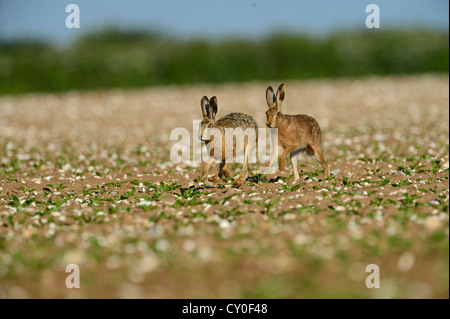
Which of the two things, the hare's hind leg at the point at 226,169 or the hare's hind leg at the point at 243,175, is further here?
the hare's hind leg at the point at 226,169

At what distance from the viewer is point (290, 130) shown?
10.1 meters

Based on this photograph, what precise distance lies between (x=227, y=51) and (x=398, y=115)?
22362 millimetres

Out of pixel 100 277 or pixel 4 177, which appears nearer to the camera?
pixel 100 277

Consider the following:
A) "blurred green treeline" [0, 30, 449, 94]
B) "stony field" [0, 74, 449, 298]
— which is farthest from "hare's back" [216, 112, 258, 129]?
"blurred green treeline" [0, 30, 449, 94]

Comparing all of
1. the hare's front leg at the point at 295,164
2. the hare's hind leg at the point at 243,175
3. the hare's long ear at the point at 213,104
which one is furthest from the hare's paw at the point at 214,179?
the hare's front leg at the point at 295,164

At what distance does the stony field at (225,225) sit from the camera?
18.5ft

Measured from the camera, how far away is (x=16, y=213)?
8414 millimetres

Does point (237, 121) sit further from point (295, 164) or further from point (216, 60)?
point (216, 60)

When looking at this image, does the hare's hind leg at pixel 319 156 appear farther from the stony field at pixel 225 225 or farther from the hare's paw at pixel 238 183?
the hare's paw at pixel 238 183

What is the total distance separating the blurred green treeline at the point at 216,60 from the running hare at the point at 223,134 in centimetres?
2999

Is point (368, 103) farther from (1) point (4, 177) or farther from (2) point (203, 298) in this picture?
(2) point (203, 298)

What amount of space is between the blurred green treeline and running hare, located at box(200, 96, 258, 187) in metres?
30.0

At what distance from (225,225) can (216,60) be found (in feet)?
116
